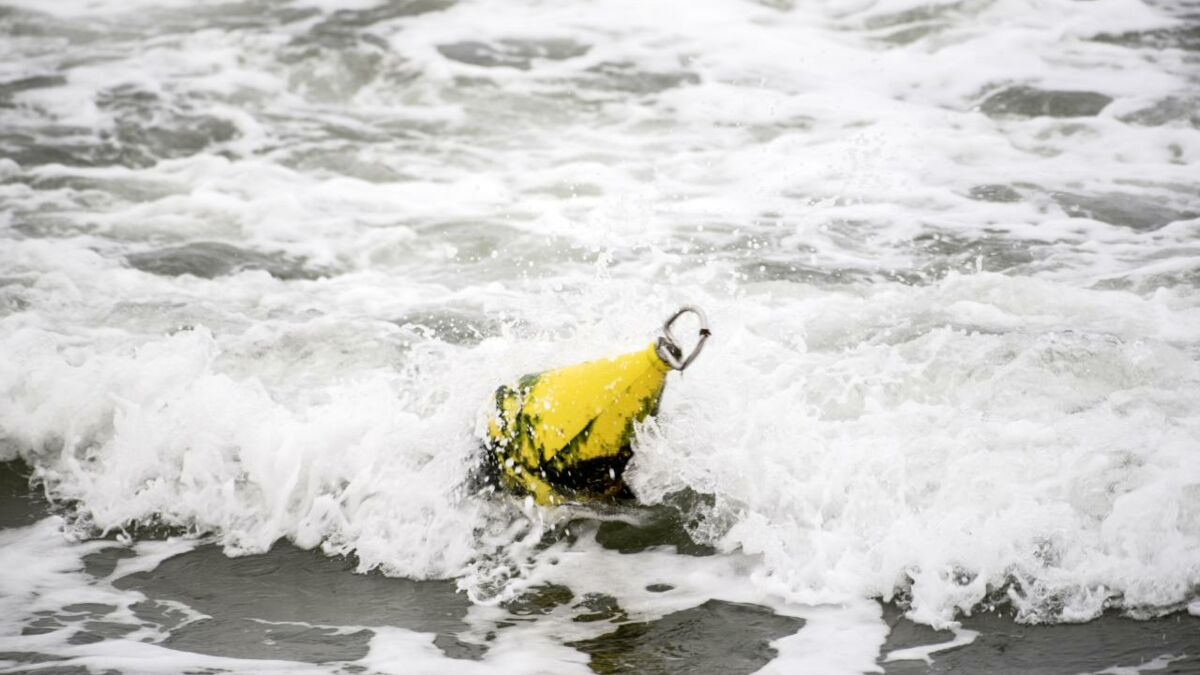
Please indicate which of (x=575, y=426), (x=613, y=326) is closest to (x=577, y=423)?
(x=575, y=426)

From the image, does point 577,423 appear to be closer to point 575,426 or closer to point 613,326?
point 575,426

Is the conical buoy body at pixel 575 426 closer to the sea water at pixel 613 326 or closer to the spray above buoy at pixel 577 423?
the spray above buoy at pixel 577 423

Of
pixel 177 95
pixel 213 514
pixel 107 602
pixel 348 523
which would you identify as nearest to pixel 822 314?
pixel 348 523

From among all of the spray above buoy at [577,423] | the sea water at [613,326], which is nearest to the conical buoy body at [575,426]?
the spray above buoy at [577,423]

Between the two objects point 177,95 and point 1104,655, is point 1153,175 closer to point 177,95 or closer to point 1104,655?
point 1104,655

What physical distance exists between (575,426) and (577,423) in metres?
0.01

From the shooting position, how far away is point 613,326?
441cm

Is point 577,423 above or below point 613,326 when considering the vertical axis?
below

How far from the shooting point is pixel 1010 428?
160 inches

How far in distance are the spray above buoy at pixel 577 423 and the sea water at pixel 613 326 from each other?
0.11m

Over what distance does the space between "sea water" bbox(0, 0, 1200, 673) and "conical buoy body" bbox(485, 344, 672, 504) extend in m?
0.11

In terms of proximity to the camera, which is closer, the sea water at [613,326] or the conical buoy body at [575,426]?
the sea water at [613,326]

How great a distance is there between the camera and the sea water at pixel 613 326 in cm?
350

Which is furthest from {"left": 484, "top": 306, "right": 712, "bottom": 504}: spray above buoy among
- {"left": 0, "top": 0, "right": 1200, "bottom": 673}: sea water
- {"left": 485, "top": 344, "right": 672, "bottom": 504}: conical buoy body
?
{"left": 0, "top": 0, "right": 1200, "bottom": 673}: sea water
